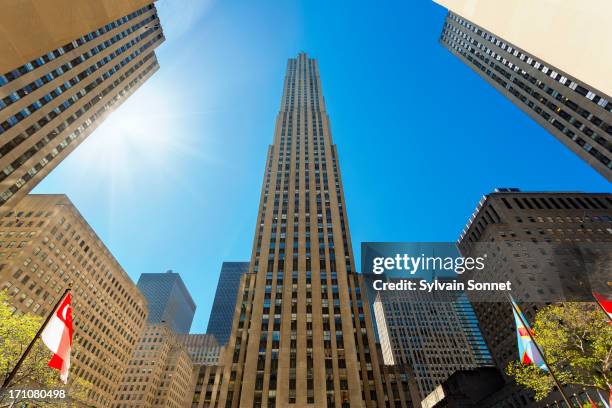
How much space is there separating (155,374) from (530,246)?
143804 mm

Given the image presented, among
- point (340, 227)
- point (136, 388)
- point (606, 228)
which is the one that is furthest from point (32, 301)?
point (606, 228)

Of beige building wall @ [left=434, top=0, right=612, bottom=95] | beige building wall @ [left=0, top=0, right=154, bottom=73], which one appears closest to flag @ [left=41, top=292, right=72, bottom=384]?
beige building wall @ [left=0, top=0, right=154, bottom=73]

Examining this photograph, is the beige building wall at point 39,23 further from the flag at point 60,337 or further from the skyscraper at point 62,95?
the skyscraper at point 62,95

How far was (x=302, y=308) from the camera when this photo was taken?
56.8 meters

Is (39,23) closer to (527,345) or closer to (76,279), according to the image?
(527,345)

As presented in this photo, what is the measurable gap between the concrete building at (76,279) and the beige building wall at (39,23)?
82996 millimetres

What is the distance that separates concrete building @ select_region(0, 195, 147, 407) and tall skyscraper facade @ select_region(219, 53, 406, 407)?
43.7 meters

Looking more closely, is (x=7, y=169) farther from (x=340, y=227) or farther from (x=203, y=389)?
(x=340, y=227)

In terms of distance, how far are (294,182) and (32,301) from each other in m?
69.6

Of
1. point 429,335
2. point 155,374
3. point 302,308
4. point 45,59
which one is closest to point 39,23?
point 302,308

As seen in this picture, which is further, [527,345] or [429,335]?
[429,335]

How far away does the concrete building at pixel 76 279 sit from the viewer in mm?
72188

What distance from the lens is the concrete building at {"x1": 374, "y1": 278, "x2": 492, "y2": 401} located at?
133250 millimetres

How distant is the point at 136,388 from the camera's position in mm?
119062
